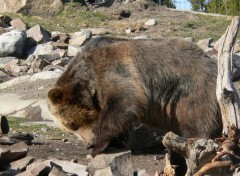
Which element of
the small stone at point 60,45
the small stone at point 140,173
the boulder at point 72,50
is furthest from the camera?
the small stone at point 60,45

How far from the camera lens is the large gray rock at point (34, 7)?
69.4 ft

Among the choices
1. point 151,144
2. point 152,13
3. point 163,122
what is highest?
point 163,122

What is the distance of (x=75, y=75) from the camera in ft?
22.5

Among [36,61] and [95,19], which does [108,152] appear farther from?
[95,19]

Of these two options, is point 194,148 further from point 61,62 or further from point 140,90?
point 61,62

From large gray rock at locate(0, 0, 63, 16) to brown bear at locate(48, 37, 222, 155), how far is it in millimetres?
14613

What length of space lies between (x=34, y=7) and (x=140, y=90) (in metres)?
15.2

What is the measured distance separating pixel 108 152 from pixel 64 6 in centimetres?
1545

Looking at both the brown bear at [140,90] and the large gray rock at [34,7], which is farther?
the large gray rock at [34,7]

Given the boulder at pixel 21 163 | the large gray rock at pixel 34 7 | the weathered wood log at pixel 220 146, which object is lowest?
the large gray rock at pixel 34 7

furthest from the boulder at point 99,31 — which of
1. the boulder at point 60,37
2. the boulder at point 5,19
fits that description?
the boulder at point 5,19

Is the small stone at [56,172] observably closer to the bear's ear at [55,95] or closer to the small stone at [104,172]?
the small stone at [104,172]

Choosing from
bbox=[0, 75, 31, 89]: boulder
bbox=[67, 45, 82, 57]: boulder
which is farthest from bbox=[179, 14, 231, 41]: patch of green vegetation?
bbox=[0, 75, 31, 89]: boulder

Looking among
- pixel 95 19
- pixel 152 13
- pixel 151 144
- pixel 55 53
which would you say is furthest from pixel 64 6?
pixel 151 144
